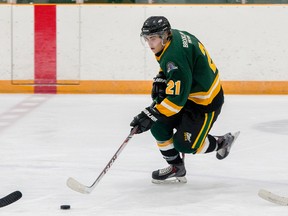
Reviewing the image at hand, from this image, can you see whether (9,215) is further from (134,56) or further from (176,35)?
(134,56)

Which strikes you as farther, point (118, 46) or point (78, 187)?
point (118, 46)

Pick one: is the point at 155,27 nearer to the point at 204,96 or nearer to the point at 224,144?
the point at 204,96

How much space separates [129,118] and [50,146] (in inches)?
56.3

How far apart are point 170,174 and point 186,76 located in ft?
1.88

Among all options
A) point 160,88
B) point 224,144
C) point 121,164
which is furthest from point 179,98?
point 121,164

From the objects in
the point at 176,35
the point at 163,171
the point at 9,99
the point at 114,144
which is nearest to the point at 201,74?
the point at 176,35

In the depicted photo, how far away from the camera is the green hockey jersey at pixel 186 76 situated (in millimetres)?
3592

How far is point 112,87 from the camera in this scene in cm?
802

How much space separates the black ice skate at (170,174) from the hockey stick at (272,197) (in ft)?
1.76

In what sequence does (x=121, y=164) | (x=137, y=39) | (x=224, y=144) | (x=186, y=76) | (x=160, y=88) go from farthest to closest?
(x=137, y=39)
(x=121, y=164)
(x=224, y=144)
(x=160, y=88)
(x=186, y=76)

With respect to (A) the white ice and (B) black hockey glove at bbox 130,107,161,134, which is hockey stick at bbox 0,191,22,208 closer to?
(A) the white ice

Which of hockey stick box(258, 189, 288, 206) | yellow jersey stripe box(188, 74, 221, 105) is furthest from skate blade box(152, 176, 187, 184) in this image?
hockey stick box(258, 189, 288, 206)

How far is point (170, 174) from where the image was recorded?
3965mm

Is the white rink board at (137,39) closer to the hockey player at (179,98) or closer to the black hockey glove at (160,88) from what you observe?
the hockey player at (179,98)
